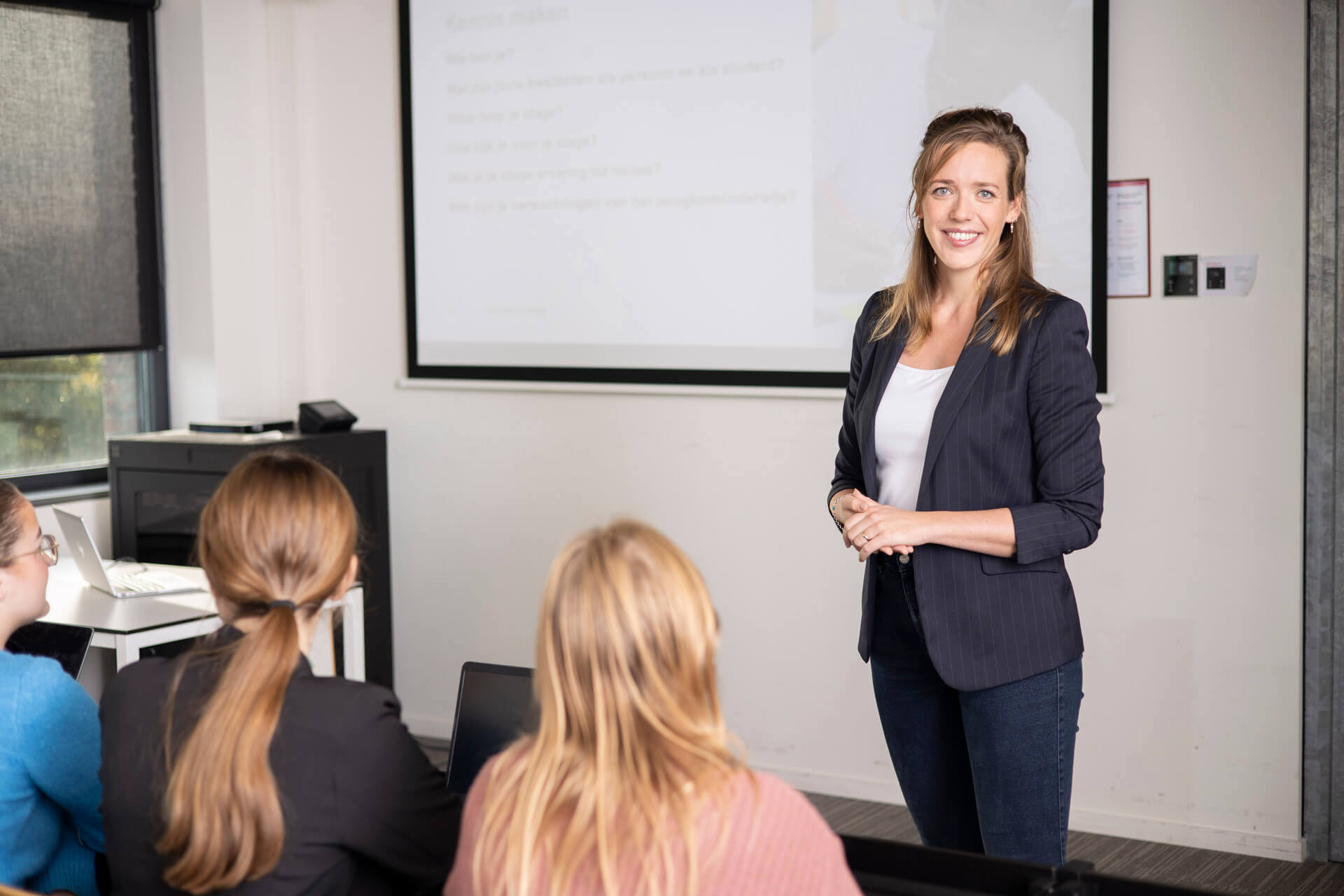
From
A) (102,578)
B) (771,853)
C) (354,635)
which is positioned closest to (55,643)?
(102,578)

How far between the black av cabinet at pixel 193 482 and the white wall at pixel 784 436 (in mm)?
185

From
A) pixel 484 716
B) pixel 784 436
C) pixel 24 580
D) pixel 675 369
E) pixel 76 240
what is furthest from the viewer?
pixel 76 240

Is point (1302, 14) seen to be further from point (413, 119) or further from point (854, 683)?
point (413, 119)

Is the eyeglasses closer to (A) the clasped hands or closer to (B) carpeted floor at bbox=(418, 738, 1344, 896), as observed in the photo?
(A) the clasped hands

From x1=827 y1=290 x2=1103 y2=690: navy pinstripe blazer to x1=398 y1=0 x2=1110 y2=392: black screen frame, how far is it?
4.49 ft

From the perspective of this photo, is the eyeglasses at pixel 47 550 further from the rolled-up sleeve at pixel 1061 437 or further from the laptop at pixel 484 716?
the rolled-up sleeve at pixel 1061 437

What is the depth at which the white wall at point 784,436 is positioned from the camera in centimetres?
296

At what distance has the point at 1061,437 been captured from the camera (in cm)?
174

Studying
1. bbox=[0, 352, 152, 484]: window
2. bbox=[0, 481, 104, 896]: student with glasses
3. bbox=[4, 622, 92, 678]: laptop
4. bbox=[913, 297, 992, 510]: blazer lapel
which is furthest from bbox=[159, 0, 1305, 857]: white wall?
bbox=[0, 481, 104, 896]: student with glasses

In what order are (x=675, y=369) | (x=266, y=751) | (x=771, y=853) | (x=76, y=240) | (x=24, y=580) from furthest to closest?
(x=76, y=240) → (x=675, y=369) → (x=24, y=580) → (x=266, y=751) → (x=771, y=853)

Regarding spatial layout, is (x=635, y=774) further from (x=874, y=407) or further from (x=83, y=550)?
(x=83, y=550)

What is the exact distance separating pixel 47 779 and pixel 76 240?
8.60ft

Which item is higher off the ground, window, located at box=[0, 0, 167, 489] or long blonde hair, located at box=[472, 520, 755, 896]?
window, located at box=[0, 0, 167, 489]

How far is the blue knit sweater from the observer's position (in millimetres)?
1682
